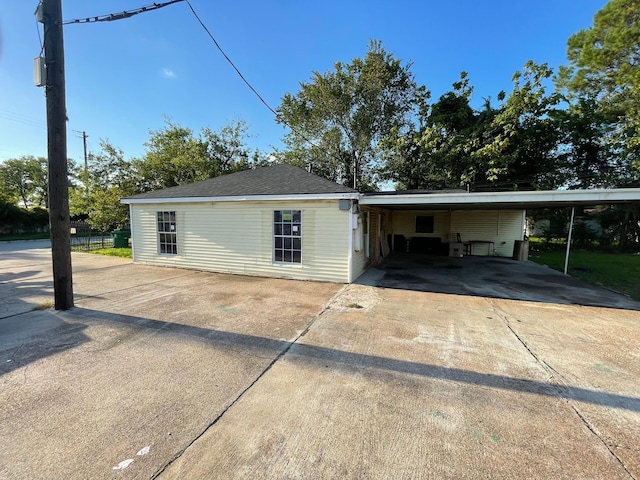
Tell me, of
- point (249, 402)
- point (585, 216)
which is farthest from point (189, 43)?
point (585, 216)

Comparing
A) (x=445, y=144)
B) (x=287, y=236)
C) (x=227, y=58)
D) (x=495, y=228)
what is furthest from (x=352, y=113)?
(x=287, y=236)

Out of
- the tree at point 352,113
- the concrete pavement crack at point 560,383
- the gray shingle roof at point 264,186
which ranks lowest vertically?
the concrete pavement crack at point 560,383

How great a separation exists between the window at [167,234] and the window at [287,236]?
377cm

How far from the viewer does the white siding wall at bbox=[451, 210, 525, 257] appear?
514 inches

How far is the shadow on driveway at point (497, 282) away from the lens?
19.9ft

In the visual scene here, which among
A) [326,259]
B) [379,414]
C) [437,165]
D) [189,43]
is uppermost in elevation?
[189,43]

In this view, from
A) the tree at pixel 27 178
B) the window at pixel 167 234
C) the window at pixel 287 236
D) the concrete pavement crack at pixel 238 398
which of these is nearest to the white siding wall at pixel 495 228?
the window at pixel 287 236

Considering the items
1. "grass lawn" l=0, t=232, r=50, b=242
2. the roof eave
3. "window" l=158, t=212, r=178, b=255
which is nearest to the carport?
the roof eave

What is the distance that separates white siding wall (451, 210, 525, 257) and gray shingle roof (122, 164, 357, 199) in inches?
357

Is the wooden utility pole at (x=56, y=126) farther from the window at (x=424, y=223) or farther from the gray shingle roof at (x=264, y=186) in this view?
the window at (x=424, y=223)

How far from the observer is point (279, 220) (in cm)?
770

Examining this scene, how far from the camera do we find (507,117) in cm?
1355

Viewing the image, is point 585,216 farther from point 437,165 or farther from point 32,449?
point 32,449

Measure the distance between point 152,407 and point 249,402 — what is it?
818 millimetres
